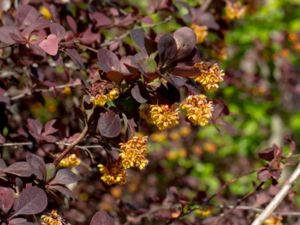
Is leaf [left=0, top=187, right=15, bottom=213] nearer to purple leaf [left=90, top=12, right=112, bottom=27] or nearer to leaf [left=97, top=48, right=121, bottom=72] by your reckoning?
leaf [left=97, top=48, right=121, bottom=72]

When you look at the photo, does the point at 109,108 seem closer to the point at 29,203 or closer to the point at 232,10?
the point at 29,203

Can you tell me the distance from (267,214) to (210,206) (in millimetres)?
604

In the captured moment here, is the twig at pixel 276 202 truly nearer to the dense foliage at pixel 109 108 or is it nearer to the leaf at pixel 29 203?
the dense foliage at pixel 109 108

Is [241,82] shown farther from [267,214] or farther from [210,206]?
[267,214]

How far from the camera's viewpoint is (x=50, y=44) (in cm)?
154

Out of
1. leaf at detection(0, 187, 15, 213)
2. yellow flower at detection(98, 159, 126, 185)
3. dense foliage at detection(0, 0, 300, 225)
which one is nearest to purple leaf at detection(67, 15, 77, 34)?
dense foliage at detection(0, 0, 300, 225)

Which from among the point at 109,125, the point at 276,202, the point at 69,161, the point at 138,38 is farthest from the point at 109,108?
the point at 276,202

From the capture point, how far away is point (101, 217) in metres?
1.40

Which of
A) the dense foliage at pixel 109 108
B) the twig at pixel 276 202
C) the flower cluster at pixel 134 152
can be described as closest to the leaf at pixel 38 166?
the dense foliage at pixel 109 108

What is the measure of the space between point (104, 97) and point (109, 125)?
0.08m

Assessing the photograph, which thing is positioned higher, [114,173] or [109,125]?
[109,125]

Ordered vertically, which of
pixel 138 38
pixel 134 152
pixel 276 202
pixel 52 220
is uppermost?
pixel 138 38

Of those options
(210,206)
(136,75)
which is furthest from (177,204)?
(136,75)

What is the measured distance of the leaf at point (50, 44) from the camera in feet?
5.03
